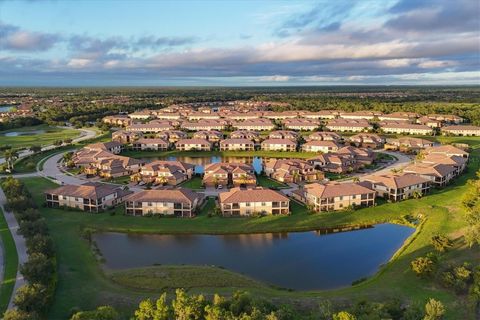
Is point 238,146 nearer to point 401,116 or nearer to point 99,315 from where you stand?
point 401,116

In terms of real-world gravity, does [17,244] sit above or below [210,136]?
below

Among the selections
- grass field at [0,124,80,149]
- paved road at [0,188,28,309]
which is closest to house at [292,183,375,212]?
paved road at [0,188,28,309]

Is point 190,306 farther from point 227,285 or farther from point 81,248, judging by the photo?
point 81,248

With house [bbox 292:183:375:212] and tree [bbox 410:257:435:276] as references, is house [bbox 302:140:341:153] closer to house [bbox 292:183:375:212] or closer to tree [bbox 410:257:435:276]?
house [bbox 292:183:375:212]

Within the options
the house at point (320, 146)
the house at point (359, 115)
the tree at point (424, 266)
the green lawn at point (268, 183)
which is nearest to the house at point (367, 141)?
the house at point (320, 146)

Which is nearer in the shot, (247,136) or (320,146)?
(320,146)

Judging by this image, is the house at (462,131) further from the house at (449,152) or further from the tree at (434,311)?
the tree at (434,311)

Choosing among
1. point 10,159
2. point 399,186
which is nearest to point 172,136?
point 10,159
